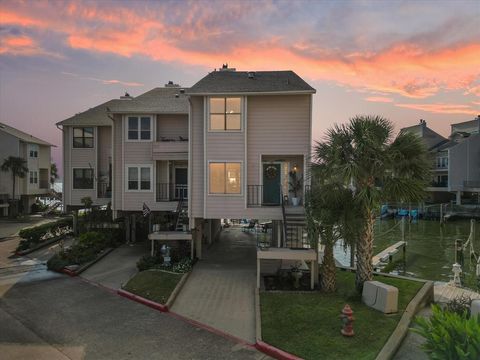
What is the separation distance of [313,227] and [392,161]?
11.3ft

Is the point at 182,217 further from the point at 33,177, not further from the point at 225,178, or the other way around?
the point at 33,177

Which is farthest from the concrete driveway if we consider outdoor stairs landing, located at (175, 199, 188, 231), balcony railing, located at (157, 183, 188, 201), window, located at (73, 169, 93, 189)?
window, located at (73, 169, 93, 189)

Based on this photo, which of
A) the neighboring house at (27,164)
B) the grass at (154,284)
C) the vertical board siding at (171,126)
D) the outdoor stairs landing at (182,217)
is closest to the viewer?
the grass at (154,284)

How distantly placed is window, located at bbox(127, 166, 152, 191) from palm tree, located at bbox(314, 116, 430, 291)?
1204 cm

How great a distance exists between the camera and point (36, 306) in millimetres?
12766

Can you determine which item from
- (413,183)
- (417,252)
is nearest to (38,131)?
(417,252)

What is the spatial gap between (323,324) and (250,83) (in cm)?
1175

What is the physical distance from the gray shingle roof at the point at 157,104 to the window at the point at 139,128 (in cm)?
60

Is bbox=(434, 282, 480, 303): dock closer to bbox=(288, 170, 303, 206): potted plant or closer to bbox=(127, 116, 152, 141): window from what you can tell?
bbox=(288, 170, 303, 206): potted plant

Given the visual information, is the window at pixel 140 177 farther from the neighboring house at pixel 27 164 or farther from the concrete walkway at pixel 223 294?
the neighboring house at pixel 27 164

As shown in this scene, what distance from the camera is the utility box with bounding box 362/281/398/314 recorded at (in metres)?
11.0

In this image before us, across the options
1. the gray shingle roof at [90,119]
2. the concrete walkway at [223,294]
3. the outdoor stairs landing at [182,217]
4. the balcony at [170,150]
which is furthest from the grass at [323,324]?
the gray shingle roof at [90,119]

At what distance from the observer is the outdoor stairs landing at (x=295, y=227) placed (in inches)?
613

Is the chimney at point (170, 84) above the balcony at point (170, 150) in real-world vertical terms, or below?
above
